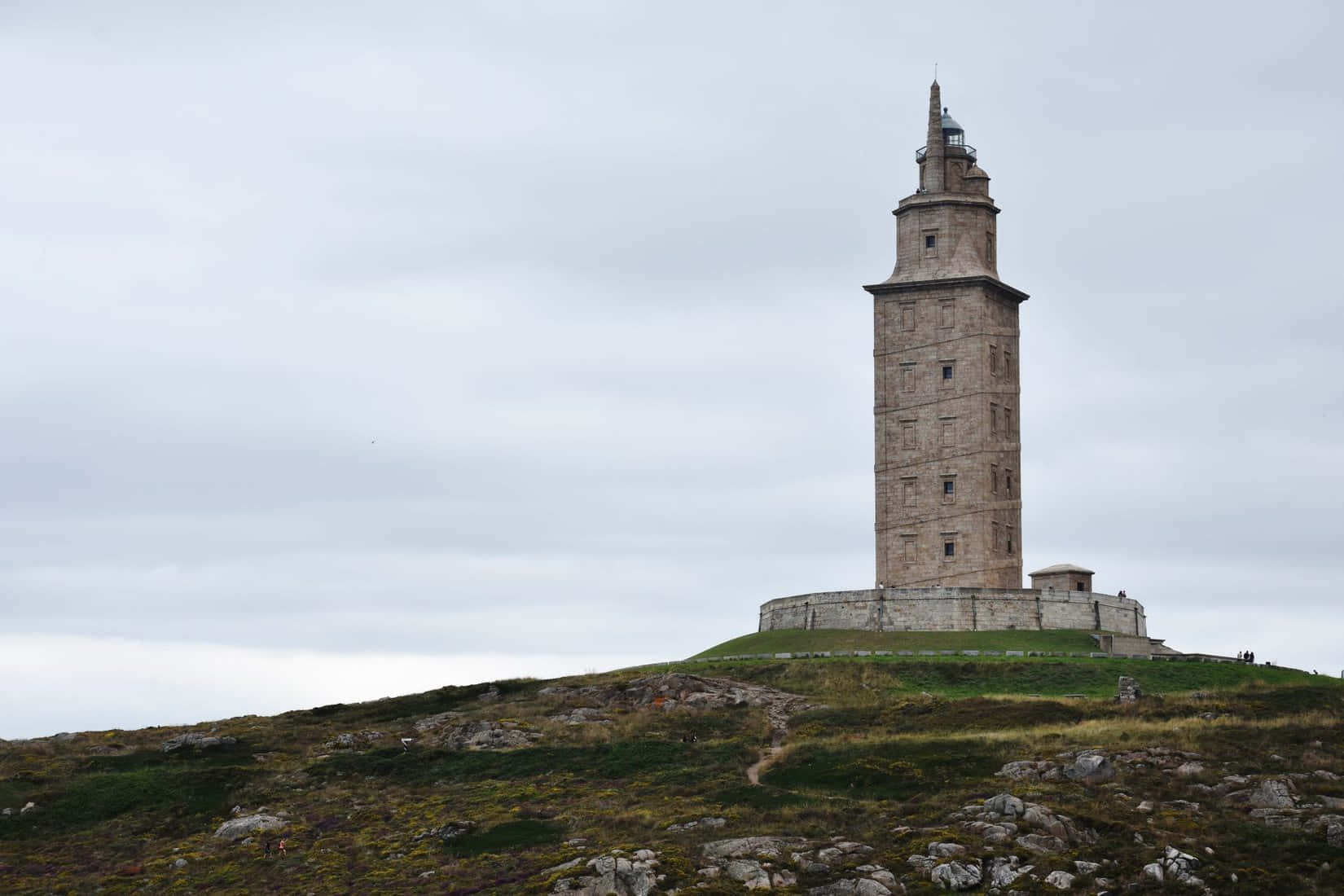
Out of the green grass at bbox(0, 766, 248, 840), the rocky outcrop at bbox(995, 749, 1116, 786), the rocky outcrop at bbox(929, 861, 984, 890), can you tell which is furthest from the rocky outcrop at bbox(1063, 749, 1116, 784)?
the green grass at bbox(0, 766, 248, 840)

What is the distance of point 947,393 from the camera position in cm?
10181

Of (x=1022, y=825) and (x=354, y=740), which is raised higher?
(x=354, y=740)

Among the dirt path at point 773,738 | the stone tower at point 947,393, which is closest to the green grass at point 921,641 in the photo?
the stone tower at point 947,393

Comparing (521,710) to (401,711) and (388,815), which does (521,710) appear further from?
(388,815)

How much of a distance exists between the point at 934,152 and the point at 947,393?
14254mm

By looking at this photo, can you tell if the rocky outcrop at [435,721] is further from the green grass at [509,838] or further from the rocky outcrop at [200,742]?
the green grass at [509,838]

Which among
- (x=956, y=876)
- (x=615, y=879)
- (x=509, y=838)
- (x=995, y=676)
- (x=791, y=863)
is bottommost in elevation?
(x=615, y=879)

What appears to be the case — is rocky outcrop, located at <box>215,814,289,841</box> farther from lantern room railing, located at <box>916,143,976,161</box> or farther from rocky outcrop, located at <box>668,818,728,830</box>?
lantern room railing, located at <box>916,143,976,161</box>

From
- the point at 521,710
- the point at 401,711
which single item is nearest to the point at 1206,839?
the point at 521,710

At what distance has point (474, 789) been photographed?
70750mm

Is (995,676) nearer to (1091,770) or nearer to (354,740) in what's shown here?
(1091,770)

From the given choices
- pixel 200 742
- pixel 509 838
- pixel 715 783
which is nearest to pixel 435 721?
pixel 200 742

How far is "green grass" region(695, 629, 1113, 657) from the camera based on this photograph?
8988 cm

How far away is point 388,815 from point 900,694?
2480 centimetres
